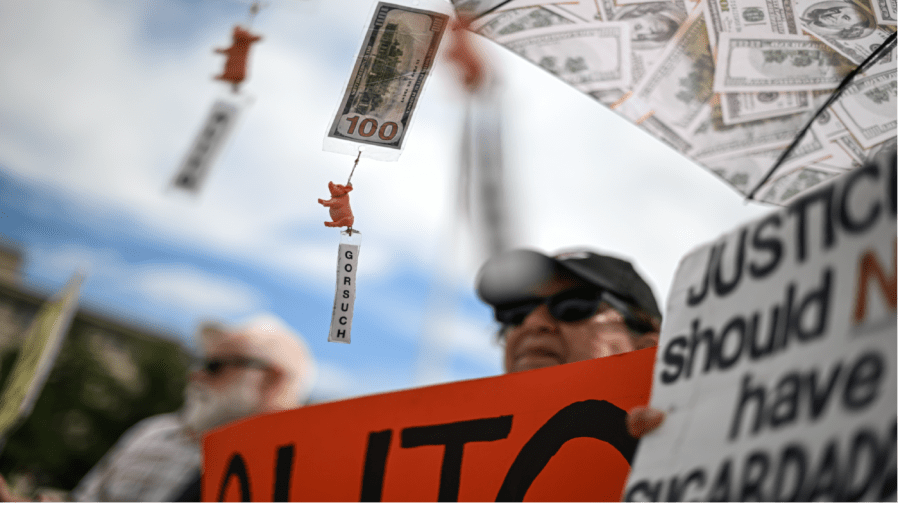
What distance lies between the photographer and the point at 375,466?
240 centimetres

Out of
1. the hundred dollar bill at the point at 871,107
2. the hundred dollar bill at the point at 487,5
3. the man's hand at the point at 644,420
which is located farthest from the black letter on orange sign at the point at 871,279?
the hundred dollar bill at the point at 871,107

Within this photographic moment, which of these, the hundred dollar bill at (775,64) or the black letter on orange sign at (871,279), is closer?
the black letter on orange sign at (871,279)

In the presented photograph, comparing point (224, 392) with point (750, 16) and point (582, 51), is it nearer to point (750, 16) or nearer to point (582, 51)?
point (582, 51)

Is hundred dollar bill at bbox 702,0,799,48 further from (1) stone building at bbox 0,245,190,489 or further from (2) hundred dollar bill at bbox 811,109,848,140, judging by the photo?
(1) stone building at bbox 0,245,190,489

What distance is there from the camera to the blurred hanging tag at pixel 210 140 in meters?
2.91

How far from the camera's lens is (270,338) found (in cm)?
461

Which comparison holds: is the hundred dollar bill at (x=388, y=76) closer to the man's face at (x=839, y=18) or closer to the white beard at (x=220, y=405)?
the man's face at (x=839, y=18)

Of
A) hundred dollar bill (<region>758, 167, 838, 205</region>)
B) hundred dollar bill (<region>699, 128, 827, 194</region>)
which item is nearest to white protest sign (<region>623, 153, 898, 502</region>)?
hundred dollar bill (<region>699, 128, 827, 194</region>)

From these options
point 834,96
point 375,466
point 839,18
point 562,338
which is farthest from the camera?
point 834,96

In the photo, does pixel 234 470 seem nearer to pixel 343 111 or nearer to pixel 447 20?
pixel 343 111

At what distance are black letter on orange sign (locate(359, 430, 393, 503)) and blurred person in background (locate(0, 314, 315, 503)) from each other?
6.69 ft

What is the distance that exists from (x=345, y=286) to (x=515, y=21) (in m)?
1.40

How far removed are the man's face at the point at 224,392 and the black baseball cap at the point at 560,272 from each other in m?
2.22

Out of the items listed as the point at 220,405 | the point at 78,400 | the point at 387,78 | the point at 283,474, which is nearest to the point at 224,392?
the point at 220,405
